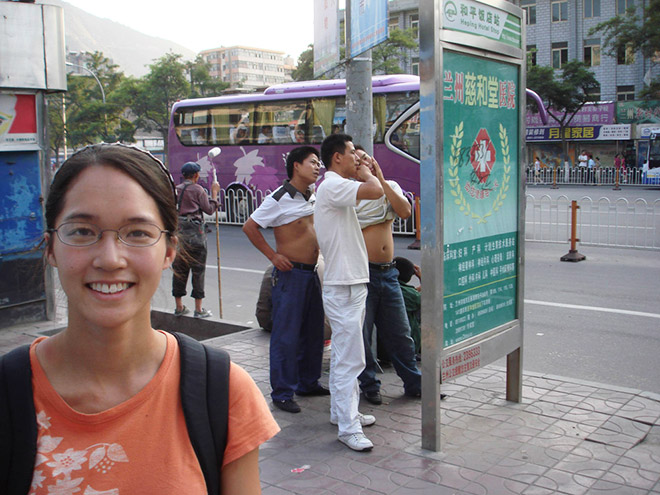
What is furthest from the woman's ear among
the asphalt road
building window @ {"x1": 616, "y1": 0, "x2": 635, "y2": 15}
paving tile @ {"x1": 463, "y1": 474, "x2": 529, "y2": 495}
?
building window @ {"x1": 616, "y1": 0, "x2": 635, "y2": 15}

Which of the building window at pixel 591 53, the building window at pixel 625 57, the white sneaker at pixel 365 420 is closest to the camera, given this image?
the white sneaker at pixel 365 420

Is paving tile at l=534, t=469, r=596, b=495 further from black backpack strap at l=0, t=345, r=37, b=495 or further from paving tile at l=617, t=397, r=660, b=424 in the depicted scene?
black backpack strap at l=0, t=345, r=37, b=495

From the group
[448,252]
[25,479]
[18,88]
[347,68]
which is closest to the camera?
[25,479]

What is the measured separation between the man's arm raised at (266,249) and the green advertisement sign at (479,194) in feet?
4.32

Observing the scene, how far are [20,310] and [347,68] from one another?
4674 mm

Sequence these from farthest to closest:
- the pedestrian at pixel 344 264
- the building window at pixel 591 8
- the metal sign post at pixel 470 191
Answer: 1. the building window at pixel 591 8
2. the pedestrian at pixel 344 264
3. the metal sign post at pixel 470 191

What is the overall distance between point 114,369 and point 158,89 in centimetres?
4635

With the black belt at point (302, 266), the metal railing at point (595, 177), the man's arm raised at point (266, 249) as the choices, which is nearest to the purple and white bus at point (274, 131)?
the man's arm raised at point (266, 249)

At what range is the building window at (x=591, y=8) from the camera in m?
43.3

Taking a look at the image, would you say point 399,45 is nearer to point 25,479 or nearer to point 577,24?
point 577,24

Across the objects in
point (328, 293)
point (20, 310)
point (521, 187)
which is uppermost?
point (521, 187)

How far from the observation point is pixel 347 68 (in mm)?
6426

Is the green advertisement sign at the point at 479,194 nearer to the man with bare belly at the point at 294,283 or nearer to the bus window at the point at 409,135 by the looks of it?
the man with bare belly at the point at 294,283

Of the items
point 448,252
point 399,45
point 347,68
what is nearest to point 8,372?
point 448,252
